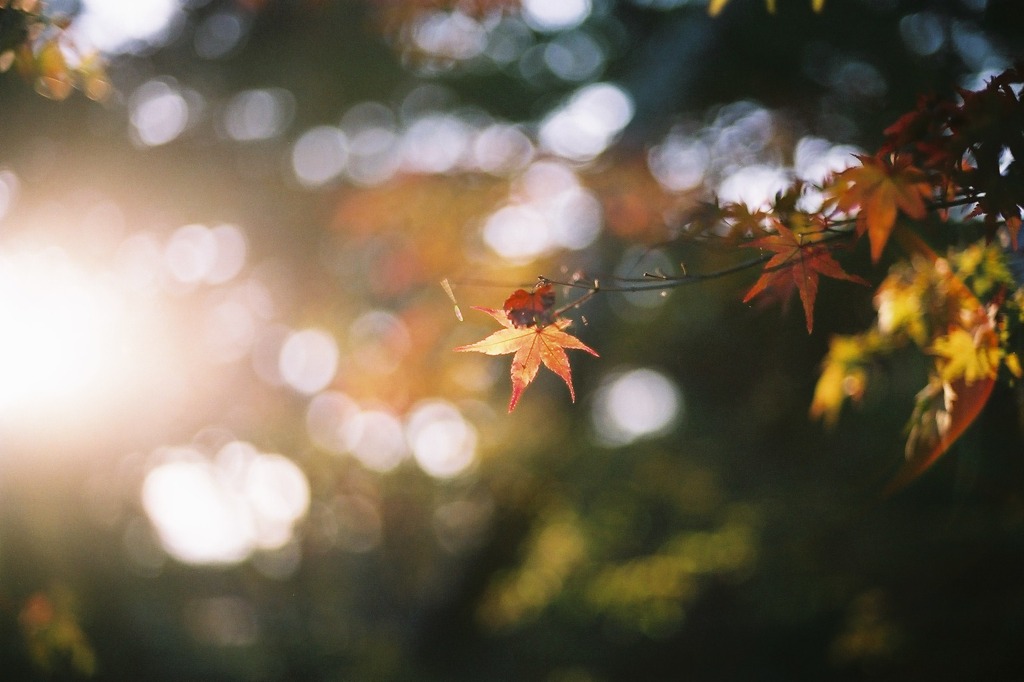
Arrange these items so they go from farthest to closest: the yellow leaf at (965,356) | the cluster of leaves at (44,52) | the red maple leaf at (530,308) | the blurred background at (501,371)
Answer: the blurred background at (501,371), the cluster of leaves at (44,52), the yellow leaf at (965,356), the red maple leaf at (530,308)

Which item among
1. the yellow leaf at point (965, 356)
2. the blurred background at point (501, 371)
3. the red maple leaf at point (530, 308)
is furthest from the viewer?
the blurred background at point (501, 371)

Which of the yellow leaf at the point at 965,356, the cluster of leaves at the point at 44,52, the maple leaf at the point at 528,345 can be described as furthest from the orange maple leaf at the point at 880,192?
the cluster of leaves at the point at 44,52

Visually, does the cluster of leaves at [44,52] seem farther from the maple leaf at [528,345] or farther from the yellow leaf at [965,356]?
the yellow leaf at [965,356]

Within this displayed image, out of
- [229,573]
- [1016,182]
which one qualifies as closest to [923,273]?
[1016,182]

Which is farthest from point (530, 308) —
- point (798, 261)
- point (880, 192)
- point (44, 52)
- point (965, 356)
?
point (44, 52)

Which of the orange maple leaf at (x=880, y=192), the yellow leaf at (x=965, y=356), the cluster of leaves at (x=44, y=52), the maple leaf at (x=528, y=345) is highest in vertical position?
the cluster of leaves at (x=44, y=52)

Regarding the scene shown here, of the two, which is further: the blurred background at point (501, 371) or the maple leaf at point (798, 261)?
the blurred background at point (501, 371)

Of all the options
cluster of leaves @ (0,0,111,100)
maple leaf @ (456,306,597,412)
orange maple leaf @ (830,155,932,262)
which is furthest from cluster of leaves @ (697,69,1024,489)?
cluster of leaves @ (0,0,111,100)
